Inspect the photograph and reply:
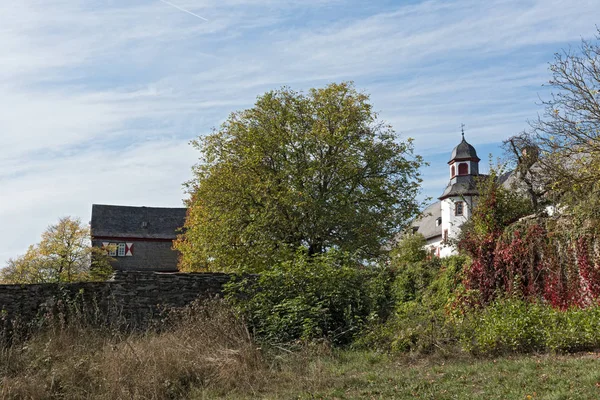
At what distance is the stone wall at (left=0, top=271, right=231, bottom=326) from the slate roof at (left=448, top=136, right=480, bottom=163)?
1506 inches

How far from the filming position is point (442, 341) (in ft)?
33.2

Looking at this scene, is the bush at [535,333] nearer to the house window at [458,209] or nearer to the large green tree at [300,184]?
the large green tree at [300,184]

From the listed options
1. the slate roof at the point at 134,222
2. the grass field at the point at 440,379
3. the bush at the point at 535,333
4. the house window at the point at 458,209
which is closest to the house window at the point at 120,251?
the slate roof at the point at 134,222

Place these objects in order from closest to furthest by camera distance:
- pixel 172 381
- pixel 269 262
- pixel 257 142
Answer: pixel 172 381 → pixel 269 262 → pixel 257 142

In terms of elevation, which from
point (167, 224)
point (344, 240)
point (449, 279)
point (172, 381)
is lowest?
point (172, 381)

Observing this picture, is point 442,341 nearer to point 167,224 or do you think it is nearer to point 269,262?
point 269,262

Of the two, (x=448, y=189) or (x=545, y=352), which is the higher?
(x=448, y=189)

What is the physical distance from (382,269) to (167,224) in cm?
3694

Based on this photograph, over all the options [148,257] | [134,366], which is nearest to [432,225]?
[148,257]

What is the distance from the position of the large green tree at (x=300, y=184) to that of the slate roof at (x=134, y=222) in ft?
82.5

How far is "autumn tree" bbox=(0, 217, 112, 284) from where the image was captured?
108ft

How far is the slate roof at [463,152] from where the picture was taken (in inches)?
1959

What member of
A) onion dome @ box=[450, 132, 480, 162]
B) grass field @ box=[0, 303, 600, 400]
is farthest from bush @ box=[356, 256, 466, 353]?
onion dome @ box=[450, 132, 480, 162]

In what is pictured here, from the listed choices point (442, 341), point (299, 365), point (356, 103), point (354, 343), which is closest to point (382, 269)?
point (354, 343)
